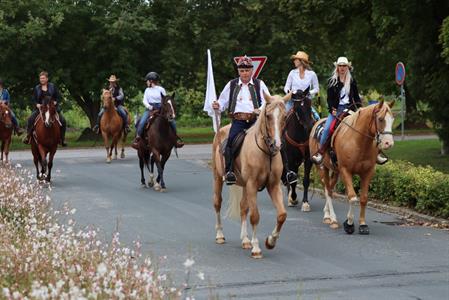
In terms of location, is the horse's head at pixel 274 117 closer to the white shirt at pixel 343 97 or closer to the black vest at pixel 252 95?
the black vest at pixel 252 95

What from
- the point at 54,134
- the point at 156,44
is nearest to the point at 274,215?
the point at 54,134

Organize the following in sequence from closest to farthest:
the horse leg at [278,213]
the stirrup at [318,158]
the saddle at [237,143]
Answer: the horse leg at [278,213] → the saddle at [237,143] → the stirrup at [318,158]

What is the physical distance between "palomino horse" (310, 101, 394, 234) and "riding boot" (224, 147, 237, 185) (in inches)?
88.6

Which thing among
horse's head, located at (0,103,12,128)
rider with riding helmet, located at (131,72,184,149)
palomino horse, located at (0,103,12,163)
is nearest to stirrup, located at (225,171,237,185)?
rider with riding helmet, located at (131,72,184,149)

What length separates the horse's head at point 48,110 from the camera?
21.5 metres

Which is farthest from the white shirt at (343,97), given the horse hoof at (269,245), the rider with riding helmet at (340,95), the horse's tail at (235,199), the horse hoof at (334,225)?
the horse hoof at (269,245)

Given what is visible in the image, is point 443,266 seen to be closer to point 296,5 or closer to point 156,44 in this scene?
point 296,5

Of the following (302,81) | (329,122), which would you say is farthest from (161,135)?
(329,122)

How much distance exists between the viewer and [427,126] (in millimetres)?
50531

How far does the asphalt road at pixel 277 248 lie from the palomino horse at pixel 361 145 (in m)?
0.50

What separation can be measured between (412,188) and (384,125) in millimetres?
3202

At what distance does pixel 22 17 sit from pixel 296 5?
61.5 feet

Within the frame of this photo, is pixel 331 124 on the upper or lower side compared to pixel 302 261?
upper

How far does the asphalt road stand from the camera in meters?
10.1
